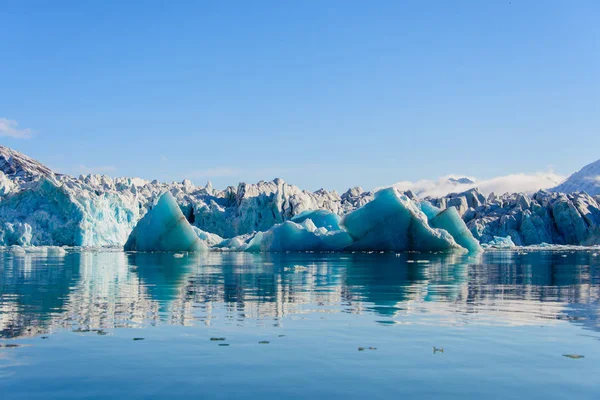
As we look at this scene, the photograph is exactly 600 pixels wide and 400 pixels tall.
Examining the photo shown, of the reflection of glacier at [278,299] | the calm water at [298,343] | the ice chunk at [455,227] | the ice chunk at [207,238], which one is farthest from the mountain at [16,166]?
the calm water at [298,343]

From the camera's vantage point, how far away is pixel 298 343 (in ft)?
27.3

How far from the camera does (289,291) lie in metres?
15.3

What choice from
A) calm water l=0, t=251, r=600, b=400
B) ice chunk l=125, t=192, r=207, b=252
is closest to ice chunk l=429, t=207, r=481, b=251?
ice chunk l=125, t=192, r=207, b=252

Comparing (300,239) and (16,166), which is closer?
(300,239)

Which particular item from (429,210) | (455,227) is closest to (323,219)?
(429,210)

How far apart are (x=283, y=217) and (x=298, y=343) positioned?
62447 mm

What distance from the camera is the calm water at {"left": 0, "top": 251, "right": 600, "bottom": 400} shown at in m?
6.16

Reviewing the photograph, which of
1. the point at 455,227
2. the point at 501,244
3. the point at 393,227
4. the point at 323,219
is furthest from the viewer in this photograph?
the point at 501,244

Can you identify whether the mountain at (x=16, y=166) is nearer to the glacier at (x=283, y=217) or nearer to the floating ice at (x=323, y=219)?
the glacier at (x=283, y=217)

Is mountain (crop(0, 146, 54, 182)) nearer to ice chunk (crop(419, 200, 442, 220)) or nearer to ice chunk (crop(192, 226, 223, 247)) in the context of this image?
ice chunk (crop(192, 226, 223, 247))

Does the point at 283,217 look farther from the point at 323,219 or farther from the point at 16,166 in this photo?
the point at 16,166

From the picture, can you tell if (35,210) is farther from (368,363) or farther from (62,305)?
(368,363)

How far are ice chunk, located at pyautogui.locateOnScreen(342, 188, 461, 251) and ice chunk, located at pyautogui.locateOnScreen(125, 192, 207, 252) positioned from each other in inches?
440

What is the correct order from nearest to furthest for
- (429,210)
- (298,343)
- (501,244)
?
(298,343), (429,210), (501,244)
